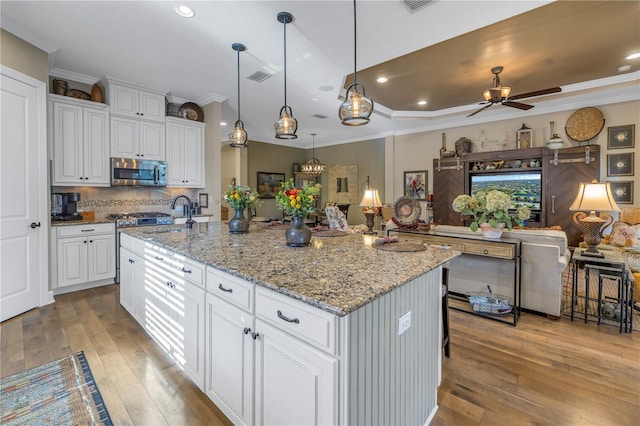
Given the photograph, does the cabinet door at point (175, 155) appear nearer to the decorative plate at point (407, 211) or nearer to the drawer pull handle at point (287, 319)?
the decorative plate at point (407, 211)

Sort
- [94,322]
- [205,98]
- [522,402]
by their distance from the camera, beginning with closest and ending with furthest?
[522,402], [94,322], [205,98]

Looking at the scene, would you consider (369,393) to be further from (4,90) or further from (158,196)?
(158,196)

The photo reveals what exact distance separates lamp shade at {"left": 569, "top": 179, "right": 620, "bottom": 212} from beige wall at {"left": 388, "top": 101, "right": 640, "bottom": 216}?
Result: 3.15 m

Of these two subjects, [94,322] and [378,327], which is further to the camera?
[94,322]

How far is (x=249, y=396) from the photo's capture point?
1468 millimetres

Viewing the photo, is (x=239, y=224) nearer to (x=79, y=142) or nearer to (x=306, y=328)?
(x=306, y=328)

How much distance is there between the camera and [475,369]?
219cm

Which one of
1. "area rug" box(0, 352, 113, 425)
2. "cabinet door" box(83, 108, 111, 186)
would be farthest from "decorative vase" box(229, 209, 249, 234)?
"cabinet door" box(83, 108, 111, 186)

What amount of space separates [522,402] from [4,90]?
517cm

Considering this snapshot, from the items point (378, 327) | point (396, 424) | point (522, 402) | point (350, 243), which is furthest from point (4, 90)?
point (522, 402)

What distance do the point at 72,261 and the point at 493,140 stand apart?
7830mm

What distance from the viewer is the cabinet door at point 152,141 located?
4617 mm

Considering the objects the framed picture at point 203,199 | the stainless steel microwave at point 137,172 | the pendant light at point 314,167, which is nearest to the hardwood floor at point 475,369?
the stainless steel microwave at point 137,172

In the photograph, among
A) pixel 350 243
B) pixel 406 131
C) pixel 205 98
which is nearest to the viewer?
pixel 350 243
